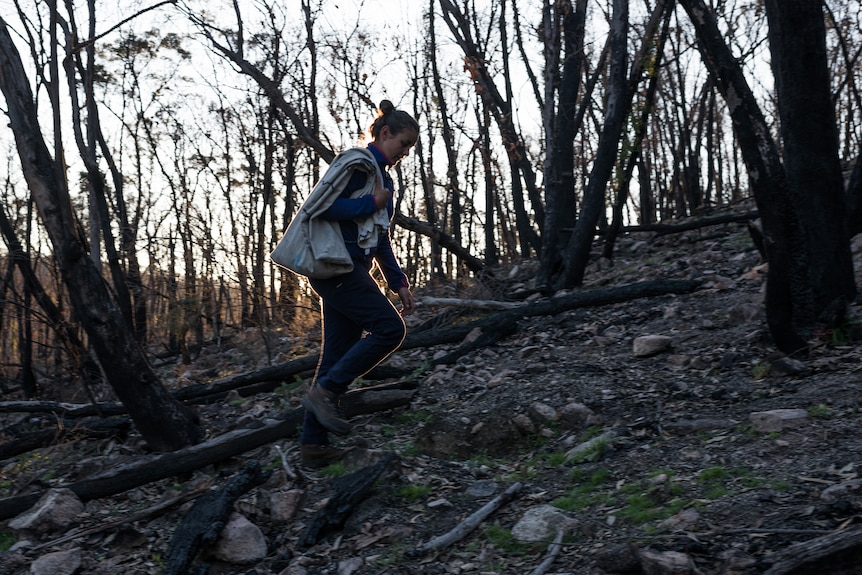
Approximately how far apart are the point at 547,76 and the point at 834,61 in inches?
511

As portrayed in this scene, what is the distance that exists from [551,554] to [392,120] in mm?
2384

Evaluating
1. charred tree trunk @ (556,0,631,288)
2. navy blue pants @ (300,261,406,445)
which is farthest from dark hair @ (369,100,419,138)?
charred tree trunk @ (556,0,631,288)

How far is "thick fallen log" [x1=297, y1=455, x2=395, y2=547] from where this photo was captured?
12.2ft

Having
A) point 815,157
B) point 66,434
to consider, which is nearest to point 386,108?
point 815,157

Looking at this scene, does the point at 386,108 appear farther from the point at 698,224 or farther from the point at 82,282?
the point at 698,224

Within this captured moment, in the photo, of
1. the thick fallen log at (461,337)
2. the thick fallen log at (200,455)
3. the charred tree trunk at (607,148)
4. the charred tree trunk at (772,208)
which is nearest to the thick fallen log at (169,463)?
the thick fallen log at (200,455)

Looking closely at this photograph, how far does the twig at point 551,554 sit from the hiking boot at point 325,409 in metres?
1.43

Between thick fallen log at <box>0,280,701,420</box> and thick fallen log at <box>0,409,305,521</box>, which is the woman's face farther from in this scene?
thick fallen log at <box>0,280,701,420</box>

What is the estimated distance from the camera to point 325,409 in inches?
164

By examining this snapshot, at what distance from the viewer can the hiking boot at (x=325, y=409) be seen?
4.14 metres

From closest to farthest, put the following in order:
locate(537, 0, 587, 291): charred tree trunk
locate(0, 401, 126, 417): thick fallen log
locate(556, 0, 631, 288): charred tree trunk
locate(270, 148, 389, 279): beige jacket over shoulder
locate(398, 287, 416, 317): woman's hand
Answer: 1. locate(270, 148, 389, 279): beige jacket over shoulder
2. locate(398, 287, 416, 317): woman's hand
3. locate(0, 401, 126, 417): thick fallen log
4. locate(556, 0, 631, 288): charred tree trunk
5. locate(537, 0, 587, 291): charred tree trunk

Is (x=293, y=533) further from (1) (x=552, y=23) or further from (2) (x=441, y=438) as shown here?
(1) (x=552, y=23)

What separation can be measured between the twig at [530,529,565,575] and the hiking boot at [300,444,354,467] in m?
1.72

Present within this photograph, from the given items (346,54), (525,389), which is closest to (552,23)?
(346,54)
